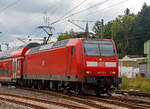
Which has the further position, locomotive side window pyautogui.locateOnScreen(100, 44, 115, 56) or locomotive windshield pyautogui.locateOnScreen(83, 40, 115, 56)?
locomotive side window pyautogui.locateOnScreen(100, 44, 115, 56)

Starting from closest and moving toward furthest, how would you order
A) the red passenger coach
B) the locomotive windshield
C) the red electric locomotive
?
1. the red electric locomotive
2. the locomotive windshield
3. the red passenger coach

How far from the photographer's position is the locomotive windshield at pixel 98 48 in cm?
1638

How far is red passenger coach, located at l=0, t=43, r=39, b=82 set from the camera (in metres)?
26.6

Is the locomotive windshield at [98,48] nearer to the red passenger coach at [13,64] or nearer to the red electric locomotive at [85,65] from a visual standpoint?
the red electric locomotive at [85,65]

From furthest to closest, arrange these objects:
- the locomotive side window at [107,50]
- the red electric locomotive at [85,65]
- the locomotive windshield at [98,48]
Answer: the locomotive side window at [107,50] < the locomotive windshield at [98,48] < the red electric locomotive at [85,65]

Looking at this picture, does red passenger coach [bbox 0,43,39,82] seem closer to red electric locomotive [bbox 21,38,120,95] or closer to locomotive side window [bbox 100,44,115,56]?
red electric locomotive [bbox 21,38,120,95]

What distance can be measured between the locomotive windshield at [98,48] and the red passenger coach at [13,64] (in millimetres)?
11226

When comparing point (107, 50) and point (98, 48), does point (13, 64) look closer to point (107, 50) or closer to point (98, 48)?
point (98, 48)

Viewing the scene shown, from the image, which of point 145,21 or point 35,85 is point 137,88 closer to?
point 35,85

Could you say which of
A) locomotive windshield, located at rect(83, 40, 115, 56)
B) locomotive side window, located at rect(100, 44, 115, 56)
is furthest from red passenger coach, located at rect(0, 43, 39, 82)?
locomotive side window, located at rect(100, 44, 115, 56)

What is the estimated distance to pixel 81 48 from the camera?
16188 millimetres

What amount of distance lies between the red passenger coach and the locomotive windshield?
11226 mm

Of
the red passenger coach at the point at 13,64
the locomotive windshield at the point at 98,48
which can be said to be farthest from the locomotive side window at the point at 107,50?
the red passenger coach at the point at 13,64

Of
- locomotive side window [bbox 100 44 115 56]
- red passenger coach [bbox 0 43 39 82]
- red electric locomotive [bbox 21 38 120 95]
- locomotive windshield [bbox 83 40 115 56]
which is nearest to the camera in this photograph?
red electric locomotive [bbox 21 38 120 95]
